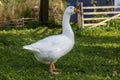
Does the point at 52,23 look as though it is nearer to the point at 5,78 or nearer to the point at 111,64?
the point at 111,64

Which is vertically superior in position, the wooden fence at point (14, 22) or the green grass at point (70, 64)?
the green grass at point (70, 64)

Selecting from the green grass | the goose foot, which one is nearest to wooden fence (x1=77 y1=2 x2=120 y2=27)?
the green grass

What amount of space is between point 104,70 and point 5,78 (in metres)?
2.14

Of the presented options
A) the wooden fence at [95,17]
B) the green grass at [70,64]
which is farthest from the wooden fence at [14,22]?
the green grass at [70,64]

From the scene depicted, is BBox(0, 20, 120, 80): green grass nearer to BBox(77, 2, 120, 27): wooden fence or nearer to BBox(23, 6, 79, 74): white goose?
BBox(23, 6, 79, 74): white goose

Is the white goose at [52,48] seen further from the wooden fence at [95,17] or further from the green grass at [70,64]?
the wooden fence at [95,17]

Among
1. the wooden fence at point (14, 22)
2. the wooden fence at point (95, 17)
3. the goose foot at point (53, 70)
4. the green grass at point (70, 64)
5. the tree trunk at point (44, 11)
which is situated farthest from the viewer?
the wooden fence at point (14, 22)

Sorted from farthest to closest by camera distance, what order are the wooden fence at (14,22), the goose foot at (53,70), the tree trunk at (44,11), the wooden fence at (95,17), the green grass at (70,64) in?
the wooden fence at (14,22)
the tree trunk at (44,11)
the wooden fence at (95,17)
the goose foot at (53,70)
the green grass at (70,64)

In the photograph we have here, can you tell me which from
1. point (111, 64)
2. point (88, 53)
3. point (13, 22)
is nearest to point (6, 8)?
point (13, 22)

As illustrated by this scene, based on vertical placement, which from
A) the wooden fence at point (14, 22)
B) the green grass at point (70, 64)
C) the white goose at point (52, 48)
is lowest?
the wooden fence at point (14, 22)

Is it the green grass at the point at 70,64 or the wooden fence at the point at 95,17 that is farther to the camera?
the wooden fence at the point at 95,17

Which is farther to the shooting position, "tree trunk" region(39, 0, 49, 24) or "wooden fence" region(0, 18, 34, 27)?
"wooden fence" region(0, 18, 34, 27)

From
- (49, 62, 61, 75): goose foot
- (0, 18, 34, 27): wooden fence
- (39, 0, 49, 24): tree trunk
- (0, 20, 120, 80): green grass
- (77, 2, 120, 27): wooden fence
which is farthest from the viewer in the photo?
(0, 18, 34, 27): wooden fence

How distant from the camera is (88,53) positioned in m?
10.9
